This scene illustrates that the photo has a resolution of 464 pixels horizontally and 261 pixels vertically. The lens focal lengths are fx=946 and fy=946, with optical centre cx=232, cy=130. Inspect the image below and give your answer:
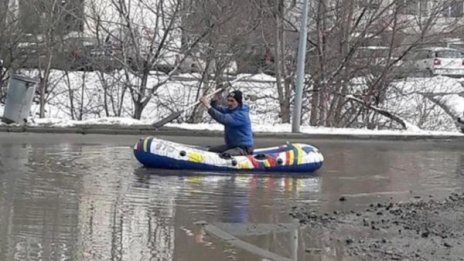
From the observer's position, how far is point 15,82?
23375 mm

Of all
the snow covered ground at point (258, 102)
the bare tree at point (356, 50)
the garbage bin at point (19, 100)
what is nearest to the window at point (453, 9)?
the bare tree at point (356, 50)

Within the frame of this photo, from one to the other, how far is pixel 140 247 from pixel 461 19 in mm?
21511

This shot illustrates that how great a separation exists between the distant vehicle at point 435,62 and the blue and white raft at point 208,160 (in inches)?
529

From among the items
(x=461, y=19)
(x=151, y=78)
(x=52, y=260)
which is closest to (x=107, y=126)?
(x=151, y=78)

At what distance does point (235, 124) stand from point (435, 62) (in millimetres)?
17801

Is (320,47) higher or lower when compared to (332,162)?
higher

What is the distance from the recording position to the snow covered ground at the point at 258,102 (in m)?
25.7

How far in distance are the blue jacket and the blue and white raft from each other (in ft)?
1.04

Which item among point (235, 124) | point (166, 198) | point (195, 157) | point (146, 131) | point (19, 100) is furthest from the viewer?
point (19, 100)

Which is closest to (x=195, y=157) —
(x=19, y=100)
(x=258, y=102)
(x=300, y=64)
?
(x=300, y=64)

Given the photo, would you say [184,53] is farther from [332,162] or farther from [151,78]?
[332,162]

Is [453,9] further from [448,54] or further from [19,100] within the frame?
[19,100]

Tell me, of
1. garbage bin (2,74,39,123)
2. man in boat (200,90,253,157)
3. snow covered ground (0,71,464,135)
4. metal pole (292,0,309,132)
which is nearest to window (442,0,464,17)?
snow covered ground (0,71,464,135)

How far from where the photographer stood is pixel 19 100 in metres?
22.9
